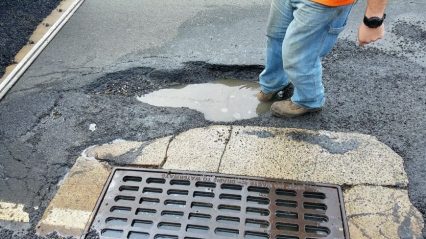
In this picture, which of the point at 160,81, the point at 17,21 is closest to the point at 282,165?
the point at 160,81

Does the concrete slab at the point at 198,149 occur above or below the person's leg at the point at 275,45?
below

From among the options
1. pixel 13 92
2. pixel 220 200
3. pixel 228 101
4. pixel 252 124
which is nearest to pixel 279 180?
pixel 220 200

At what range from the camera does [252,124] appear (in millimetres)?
3117

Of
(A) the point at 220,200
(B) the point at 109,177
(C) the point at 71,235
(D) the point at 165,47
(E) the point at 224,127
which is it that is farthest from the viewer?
(D) the point at 165,47

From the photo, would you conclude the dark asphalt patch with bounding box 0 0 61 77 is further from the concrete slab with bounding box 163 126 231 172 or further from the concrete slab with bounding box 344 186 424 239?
the concrete slab with bounding box 344 186 424 239

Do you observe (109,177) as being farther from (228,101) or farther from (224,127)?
(228,101)

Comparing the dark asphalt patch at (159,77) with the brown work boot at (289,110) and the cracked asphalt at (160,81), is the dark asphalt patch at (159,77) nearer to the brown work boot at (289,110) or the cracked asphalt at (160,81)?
the cracked asphalt at (160,81)

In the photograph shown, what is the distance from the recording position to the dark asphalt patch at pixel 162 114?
282 centimetres

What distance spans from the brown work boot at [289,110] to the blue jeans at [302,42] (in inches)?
1.6

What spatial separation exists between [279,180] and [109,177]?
1030 mm

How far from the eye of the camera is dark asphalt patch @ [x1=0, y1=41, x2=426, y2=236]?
9.26 ft

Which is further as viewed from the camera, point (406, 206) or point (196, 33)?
point (196, 33)

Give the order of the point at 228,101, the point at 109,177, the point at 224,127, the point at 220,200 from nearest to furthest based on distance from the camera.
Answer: the point at 220,200 → the point at 109,177 → the point at 224,127 → the point at 228,101

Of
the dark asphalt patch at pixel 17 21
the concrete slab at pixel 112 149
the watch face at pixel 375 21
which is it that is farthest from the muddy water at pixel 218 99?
the dark asphalt patch at pixel 17 21
